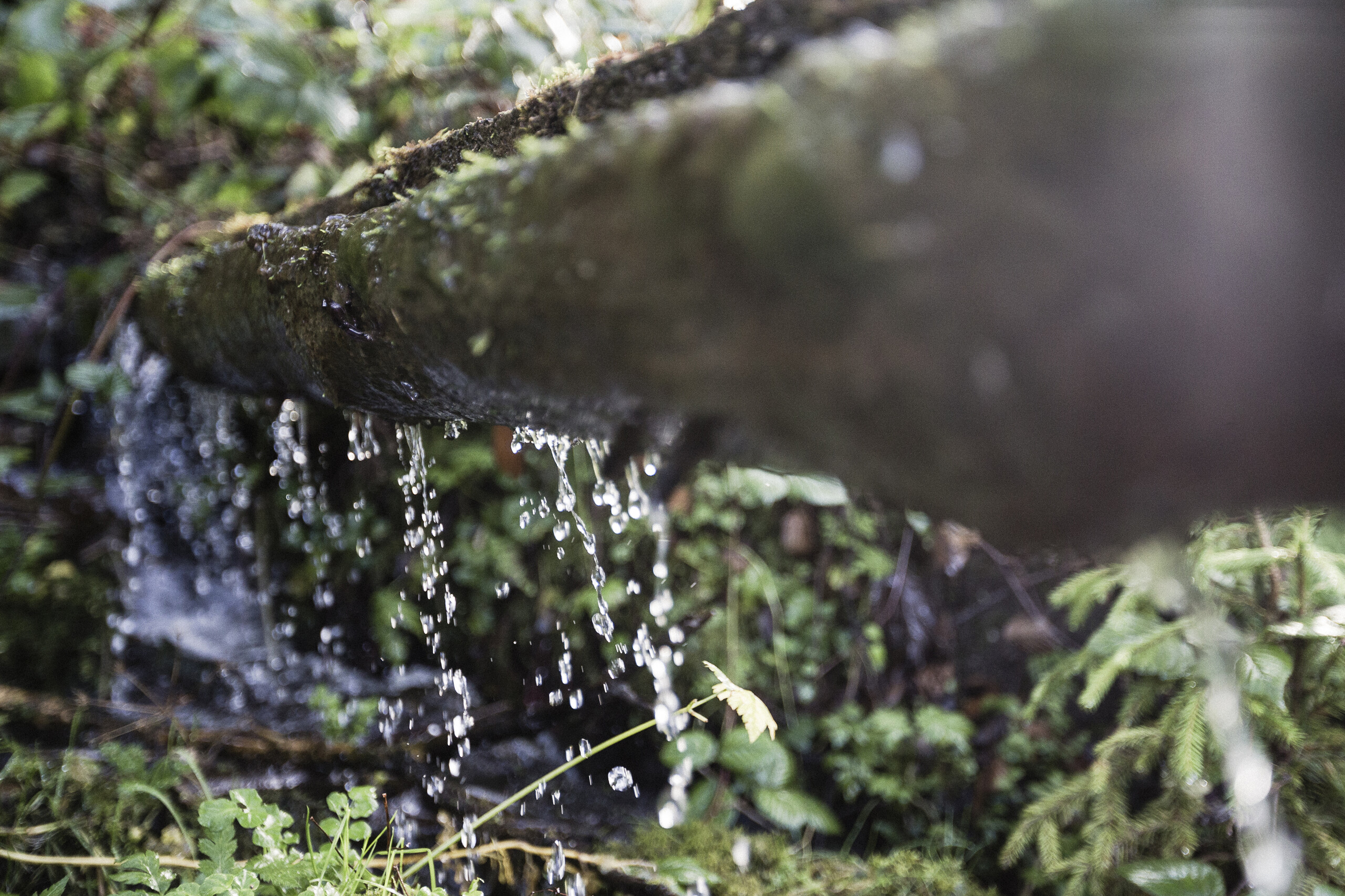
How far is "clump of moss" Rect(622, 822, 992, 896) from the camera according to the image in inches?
99.7

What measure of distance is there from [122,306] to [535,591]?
2.16 m

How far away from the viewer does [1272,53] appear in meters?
0.54

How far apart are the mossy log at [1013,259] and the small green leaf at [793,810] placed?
7.68ft

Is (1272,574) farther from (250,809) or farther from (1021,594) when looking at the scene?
(250,809)

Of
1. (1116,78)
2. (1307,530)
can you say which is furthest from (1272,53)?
(1307,530)

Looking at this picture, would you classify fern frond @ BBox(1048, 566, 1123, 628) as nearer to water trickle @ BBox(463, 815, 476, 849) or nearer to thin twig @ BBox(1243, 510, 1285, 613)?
thin twig @ BBox(1243, 510, 1285, 613)

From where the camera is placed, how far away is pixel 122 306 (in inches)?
129

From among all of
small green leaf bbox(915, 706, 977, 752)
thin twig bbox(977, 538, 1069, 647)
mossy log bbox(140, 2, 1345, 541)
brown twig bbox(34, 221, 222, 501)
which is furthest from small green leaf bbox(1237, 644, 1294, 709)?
brown twig bbox(34, 221, 222, 501)

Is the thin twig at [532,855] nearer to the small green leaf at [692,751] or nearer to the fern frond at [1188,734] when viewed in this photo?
the small green leaf at [692,751]

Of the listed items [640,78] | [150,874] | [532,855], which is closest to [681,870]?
[532,855]

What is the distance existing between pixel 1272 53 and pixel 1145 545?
0.43 metres

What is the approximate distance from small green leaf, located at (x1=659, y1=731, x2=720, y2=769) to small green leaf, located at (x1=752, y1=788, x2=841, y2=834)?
233mm

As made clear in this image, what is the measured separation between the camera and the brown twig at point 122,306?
3.22 meters

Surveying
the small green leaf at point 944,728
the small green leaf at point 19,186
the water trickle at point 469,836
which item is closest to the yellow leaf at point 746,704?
the water trickle at point 469,836
